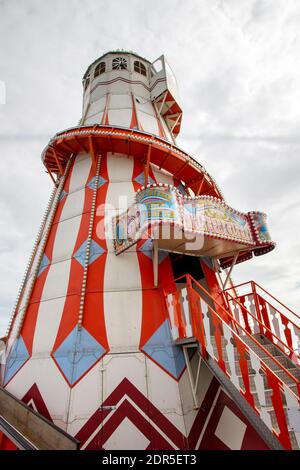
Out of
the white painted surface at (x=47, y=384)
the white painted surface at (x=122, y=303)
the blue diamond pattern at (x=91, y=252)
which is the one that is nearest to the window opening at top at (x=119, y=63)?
the white painted surface at (x=122, y=303)

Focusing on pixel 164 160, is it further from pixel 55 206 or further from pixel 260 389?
pixel 260 389

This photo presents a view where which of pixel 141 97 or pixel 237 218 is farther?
pixel 141 97

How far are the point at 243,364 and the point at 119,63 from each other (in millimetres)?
14428

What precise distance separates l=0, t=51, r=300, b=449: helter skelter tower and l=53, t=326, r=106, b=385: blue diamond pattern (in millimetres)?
21

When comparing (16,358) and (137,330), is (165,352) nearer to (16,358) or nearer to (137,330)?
(137,330)

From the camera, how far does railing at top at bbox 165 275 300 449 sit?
10.5 ft

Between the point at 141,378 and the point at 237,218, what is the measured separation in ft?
15.0

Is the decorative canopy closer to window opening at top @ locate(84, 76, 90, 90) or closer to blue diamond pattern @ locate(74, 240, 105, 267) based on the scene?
blue diamond pattern @ locate(74, 240, 105, 267)

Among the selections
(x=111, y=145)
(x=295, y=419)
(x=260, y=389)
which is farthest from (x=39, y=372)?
(x=111, y=145)


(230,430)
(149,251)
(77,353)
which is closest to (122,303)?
(77,353)

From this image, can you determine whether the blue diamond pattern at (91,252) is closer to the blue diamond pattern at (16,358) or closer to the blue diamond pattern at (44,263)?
the blue diamond pattern at (44,263)

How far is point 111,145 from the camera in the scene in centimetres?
866

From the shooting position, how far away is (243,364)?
386 centimetres

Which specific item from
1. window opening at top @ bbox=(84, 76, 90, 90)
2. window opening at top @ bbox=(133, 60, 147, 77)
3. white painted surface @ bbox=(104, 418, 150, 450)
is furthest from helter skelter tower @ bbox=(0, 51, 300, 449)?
window opening at top @ bbox=(133, 60, 147, 77)
